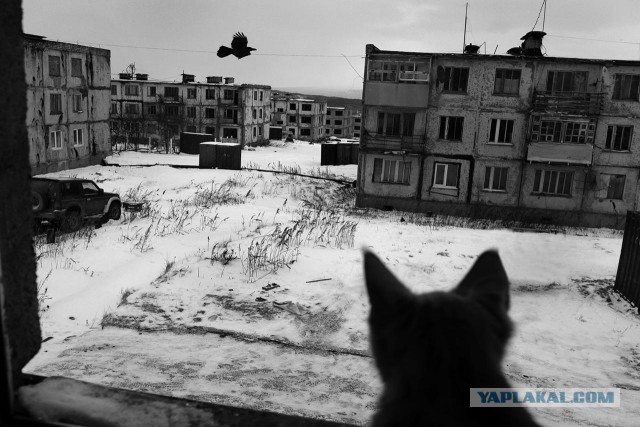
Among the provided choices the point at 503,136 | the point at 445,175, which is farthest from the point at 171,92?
the point at 503,136

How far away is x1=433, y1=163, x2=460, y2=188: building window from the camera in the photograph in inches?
1246

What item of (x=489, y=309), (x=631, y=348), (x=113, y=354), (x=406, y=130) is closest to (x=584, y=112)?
(x=406, y=130)

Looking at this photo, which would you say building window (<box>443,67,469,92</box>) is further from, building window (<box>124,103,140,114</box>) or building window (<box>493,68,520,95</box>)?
building window (<box>124,103,140,114</box>)

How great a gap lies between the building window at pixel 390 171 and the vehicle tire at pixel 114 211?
58.7ft

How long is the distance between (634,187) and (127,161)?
37212 mm

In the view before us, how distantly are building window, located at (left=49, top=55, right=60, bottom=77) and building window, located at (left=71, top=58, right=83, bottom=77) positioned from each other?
5.67ft

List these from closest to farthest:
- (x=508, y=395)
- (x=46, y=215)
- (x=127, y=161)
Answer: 1. (x=508, y=395)
2. (x=46, y=215)
3. (x=127, y=161)

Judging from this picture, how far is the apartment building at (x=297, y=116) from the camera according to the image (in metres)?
103

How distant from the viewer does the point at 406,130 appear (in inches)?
1246

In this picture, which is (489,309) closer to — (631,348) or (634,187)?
(631,348)

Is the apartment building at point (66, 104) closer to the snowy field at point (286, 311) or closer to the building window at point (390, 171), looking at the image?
the building window at point (390, 171)

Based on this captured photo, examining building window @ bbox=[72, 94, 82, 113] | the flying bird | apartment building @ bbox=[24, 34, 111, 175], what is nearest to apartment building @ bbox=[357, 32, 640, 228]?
the flying bird

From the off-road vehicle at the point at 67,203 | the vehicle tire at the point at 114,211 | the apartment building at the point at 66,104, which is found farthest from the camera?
the apartment building at the point at 66,104

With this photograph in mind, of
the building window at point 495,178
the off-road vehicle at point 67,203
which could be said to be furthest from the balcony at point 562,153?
the off-road vehicle at point 67,203
